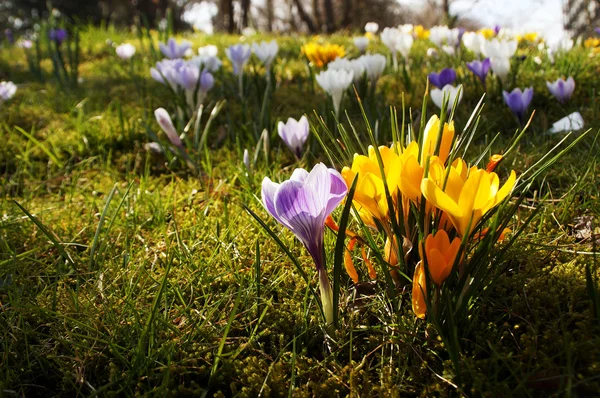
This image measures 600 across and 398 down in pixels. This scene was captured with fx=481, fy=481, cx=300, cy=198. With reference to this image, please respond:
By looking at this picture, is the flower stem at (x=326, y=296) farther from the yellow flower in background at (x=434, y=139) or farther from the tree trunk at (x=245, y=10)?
the tree trunk at (x=245, y=10)

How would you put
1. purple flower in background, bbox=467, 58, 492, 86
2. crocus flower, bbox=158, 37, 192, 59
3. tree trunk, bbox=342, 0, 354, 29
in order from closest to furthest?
purple flower in background, bbox=467, 58, 492, 86, crocus flower, bbox=158, 37, 192, 59, tree trunk, bbox=342, 0, 354, 29

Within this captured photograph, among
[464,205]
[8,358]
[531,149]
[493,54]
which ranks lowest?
[8,358]

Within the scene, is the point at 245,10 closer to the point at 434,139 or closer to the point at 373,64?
the point at 373,64

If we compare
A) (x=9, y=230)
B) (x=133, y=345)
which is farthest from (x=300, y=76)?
(x=133, y=345)

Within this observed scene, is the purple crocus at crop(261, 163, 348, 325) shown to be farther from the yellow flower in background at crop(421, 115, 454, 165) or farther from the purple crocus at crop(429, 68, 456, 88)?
the purple crocus at crop(429, 68, 456, 88)

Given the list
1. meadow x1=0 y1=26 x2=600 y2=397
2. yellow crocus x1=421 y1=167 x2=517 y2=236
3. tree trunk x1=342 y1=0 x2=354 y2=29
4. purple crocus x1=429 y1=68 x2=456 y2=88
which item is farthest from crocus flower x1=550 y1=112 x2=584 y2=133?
tree trunk x1=342 y1=0 x2=354 y2=29

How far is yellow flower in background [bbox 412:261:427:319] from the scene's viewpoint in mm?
956

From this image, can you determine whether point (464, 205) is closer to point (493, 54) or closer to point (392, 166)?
point (392, 166)

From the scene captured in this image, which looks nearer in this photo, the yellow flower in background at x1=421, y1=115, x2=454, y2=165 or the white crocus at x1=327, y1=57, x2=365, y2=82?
the yellow flower in background at x1=421, y1=115, x2=454, y2=165

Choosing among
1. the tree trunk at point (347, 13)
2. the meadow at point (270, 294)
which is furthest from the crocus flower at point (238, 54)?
the tree trunk at point (347, 13)

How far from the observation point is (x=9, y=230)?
1.70 metres

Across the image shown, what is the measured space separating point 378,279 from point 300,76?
232 centimetres

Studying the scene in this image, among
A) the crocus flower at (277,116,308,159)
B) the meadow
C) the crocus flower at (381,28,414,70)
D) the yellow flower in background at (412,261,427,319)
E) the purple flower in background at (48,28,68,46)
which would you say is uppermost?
the purple flower in background at (48,28,68,46)

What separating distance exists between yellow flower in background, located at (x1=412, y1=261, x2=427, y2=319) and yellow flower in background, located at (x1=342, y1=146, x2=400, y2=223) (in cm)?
15
